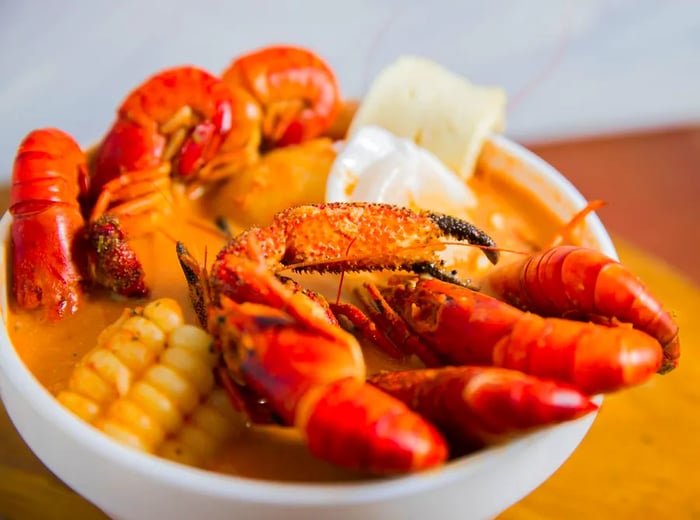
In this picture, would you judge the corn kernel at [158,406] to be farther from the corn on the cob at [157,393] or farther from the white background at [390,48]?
the white background at [390,48]

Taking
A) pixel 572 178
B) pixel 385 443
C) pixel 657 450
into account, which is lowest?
pixel 657 450

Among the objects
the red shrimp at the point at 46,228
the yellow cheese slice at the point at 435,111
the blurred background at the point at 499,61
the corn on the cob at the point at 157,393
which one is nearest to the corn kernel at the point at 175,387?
the corn on the cob at the point at 157,393

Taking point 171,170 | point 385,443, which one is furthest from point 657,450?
point 171,170

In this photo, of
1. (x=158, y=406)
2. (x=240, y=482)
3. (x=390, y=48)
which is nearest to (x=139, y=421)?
(x=158, y=406)

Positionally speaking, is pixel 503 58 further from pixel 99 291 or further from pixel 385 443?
pixel 385 443

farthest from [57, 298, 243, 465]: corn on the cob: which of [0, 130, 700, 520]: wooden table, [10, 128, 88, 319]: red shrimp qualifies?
[0, 130, 700, 520]: wooden table
